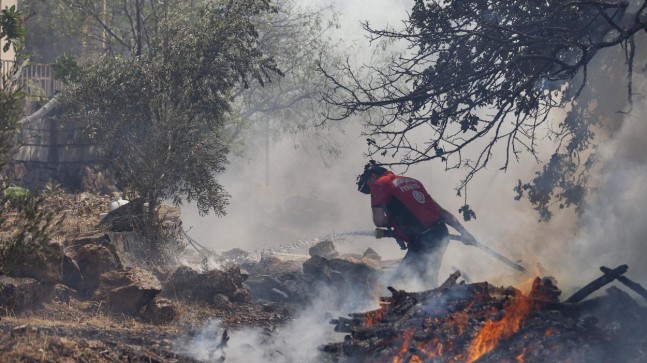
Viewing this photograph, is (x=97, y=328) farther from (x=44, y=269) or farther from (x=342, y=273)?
(x=342, y=273)

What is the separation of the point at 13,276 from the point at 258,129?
2821 centimetres

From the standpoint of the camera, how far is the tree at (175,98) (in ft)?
38.6

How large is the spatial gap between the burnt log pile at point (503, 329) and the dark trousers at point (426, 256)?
7.01ft

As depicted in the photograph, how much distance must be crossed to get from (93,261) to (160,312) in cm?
144

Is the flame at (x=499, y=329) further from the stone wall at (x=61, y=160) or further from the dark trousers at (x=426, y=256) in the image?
the stone wall at (x=61, y=160)

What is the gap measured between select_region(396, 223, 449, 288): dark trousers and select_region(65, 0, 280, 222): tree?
397cm

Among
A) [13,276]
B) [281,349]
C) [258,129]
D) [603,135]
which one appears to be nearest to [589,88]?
[603,135]

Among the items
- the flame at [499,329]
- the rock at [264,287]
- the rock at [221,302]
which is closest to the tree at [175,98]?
the rock at [264,287]

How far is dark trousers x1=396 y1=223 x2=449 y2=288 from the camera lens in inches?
352

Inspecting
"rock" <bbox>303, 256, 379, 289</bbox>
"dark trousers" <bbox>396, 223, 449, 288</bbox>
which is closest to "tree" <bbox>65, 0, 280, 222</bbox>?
"rock" <bbox>303, 256, 379, 289</bbox>

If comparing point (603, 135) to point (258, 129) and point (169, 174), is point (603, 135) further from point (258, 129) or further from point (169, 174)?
point (258, 129)

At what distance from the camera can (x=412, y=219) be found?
896cm

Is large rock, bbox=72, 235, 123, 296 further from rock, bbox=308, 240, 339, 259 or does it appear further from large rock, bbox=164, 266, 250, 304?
rock, bbox=308, 240, 339, 259

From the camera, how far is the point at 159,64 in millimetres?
12383
